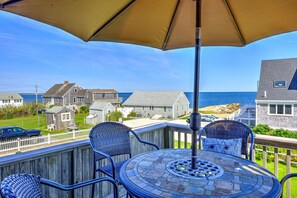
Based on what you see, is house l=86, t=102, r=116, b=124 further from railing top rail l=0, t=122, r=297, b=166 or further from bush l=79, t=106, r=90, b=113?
railing top rail l=0, t=122, r=297, b=166

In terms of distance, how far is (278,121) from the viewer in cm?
668

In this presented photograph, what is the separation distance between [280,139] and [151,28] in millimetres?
1827

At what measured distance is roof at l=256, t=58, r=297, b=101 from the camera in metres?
4.61

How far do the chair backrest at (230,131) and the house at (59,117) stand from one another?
7.59 feet

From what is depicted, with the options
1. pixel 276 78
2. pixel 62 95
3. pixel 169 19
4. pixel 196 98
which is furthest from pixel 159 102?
pixel 196 98

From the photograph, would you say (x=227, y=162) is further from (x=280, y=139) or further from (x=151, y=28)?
(x=151, y=28)

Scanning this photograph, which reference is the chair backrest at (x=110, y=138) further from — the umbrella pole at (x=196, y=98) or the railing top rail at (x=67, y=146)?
the umbrella pole at (x=196, y=98)

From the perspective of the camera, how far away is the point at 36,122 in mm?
2955

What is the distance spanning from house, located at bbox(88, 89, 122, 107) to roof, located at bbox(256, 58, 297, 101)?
385 cm

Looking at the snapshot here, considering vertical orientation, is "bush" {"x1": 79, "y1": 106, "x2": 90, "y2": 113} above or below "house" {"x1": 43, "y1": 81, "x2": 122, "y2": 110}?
below

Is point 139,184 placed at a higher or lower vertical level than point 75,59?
lower

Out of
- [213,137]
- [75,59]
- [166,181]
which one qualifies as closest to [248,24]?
[213,137]

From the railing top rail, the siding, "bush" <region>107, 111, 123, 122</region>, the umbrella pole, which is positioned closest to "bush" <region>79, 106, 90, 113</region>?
"bush" <region>107, 111, 123, 122</region>

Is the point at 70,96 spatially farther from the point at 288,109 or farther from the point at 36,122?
the point at 288,109
